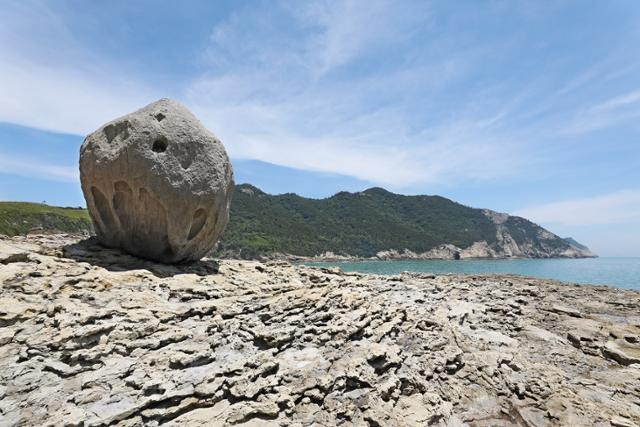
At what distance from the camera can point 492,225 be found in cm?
19325

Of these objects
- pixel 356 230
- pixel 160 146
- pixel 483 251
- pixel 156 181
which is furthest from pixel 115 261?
pixel 483 251

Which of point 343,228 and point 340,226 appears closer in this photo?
point 343,228

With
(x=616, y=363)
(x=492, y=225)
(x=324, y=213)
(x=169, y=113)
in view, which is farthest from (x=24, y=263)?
(x=492, y=225)

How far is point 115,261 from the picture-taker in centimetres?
1211

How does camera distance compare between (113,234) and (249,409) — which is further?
(113,234)

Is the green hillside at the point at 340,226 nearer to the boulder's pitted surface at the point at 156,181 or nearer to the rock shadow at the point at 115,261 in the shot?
the rock shadow at the point at 115,261

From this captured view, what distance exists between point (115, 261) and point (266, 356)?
656 centimetres

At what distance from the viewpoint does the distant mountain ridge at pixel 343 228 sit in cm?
10694

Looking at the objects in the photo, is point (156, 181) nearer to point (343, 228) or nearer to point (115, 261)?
point (115, 261)

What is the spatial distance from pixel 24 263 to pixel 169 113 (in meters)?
5.71

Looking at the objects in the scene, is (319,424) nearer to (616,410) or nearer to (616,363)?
(616,410)

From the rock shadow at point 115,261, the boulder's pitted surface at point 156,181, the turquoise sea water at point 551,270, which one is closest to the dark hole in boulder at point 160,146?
the boulder's pitted surface at point 156,181

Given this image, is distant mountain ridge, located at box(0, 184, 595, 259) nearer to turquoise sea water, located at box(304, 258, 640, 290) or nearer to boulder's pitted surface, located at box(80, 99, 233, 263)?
turquoise sea water, located at box(304, 258, 640, 290)

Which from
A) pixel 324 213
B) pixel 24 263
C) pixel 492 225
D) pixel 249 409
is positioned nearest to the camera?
pixel 249 409
